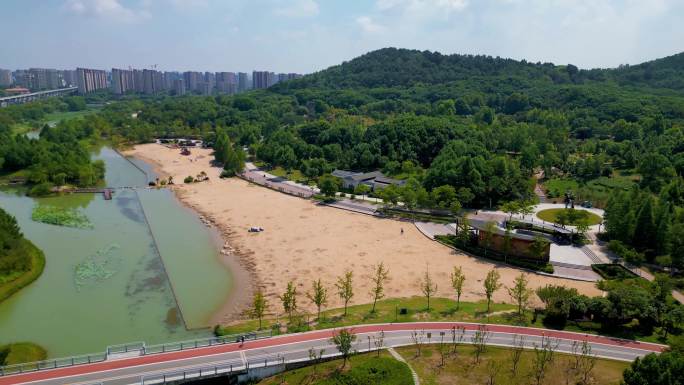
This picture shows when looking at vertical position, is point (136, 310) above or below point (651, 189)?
below

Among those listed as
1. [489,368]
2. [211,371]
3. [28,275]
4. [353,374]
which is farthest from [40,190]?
[489,368]

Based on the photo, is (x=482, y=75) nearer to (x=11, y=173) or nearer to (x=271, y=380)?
(x=11, y=173)

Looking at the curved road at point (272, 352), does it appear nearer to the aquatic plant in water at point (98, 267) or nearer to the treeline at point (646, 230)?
the treeline at point (646, 230)

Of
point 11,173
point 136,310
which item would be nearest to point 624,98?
point 136,310

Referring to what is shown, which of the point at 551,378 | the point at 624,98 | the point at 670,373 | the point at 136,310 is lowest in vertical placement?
the point at 136,310

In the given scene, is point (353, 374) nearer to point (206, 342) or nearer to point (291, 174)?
point (206, 342)

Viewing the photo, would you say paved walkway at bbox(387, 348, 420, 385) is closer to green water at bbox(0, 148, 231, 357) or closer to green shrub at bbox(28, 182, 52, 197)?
green water at bbox(0, 148, 231, 357)
